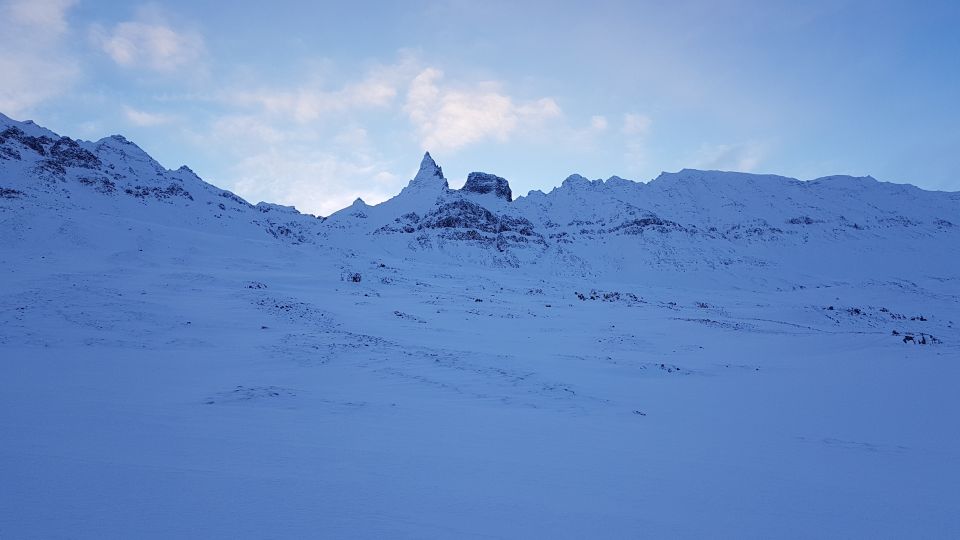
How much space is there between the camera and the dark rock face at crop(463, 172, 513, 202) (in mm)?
102981

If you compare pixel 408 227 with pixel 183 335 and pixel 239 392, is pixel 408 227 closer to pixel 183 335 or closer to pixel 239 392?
pixel 183 335

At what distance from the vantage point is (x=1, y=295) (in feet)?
48.0

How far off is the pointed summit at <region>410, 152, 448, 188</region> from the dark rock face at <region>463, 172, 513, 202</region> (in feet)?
20.5

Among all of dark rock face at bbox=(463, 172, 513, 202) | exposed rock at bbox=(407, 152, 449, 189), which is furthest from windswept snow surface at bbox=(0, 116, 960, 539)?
exposed rock at bbox=(407, 152, 449, 189)

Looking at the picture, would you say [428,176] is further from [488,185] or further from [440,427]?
[440,427]

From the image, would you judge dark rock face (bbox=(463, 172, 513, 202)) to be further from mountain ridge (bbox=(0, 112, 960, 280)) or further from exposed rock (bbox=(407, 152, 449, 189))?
exposed rock (bbox=(407, 152, 449, 189))

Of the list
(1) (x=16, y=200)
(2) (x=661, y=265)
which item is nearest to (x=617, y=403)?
(1) (x=16, y=200)

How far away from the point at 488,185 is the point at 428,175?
1707 centimetres

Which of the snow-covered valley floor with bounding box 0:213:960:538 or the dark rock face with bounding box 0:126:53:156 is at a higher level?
the dark rock face with bounding box 0:126:53:156

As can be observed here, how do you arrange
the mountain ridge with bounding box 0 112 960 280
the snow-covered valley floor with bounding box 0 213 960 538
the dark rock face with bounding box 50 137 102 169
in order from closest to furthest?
the snow-covered valley floor with bounding box 0 213 960 538 → the dark rock face with bounding box 50 137 102 169 → the mountain ridge with bounding box 0 112 960 280

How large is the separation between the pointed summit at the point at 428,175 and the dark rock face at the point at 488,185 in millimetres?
6235

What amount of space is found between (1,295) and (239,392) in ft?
43.2

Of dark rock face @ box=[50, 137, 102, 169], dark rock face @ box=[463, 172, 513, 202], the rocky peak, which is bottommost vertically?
dark rock face @ box=[50, 137, 102, 169]

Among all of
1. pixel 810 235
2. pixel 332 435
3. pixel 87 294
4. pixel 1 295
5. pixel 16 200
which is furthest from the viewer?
pixel 810 235
